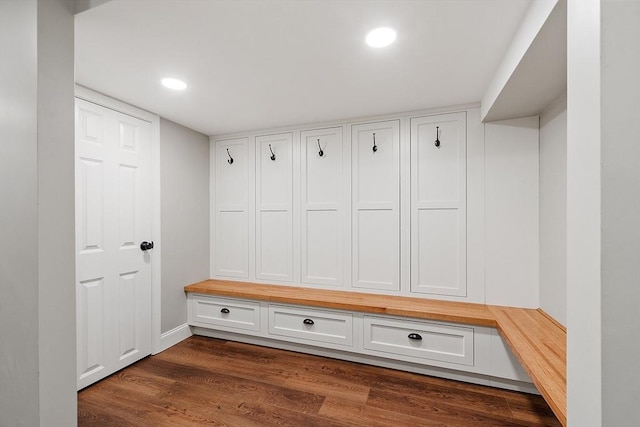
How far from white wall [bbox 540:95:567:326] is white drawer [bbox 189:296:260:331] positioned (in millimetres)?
2355

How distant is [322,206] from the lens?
284cm

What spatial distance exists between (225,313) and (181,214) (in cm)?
110

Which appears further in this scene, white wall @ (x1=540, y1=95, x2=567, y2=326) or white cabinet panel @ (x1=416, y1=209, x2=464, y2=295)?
white cabinet panel @ (x1=416, y1=209, x2=464, y2=295)

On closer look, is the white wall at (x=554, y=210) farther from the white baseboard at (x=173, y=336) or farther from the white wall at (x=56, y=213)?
the white baseboard at (x=173, y=336)

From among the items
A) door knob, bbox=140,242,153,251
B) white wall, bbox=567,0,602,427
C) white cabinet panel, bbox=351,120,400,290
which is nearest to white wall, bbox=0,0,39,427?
door knob, bbox=140,242,153,251

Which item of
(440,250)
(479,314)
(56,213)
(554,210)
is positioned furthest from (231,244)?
(554,210)

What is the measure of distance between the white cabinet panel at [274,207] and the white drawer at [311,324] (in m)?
0.41

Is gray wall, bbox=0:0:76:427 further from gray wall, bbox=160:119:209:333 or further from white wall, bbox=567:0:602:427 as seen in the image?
white wall, bbox=567:0:602:427

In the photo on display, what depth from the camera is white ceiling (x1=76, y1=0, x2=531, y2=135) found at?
1288 mm

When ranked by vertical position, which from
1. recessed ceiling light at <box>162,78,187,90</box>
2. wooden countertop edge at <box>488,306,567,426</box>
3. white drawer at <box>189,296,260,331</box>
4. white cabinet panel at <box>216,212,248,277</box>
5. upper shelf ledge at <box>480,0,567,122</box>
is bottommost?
white drawer at <box>189,296,260,331</box>

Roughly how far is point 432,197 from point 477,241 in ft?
1.66

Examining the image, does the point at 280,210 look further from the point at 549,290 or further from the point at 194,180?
the point at 549,290

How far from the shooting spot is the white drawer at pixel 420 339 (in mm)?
2125

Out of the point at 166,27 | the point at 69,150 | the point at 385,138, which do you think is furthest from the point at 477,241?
the point at 69,150
